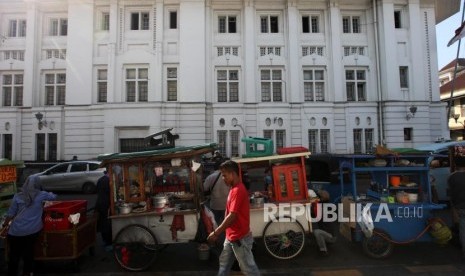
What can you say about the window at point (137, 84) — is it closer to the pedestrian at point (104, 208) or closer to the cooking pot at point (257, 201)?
the pedestrian at point (104, 208)

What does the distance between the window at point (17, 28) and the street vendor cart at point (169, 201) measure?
20.9 metres

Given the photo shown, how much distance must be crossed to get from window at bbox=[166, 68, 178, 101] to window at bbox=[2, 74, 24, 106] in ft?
32.1

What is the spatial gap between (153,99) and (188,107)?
227cm

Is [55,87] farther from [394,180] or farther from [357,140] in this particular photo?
[394,180]

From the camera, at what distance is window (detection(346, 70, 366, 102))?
885 inches

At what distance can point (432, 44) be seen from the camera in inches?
896

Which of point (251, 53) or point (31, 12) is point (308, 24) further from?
point (31, 12)

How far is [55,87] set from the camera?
21891 millimetres

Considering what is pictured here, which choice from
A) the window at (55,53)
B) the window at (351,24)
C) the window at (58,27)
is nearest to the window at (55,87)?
the window at (55,53)

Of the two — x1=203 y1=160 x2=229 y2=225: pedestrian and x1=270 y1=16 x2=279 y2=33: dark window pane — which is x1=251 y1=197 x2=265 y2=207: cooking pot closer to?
x1=203 y1=160 x2=229 y2=225: pedestrian

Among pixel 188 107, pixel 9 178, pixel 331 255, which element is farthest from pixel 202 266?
pixel 188 107

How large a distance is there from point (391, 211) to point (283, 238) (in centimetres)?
220

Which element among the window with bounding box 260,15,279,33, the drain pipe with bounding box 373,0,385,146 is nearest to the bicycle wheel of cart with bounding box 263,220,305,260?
the drain pipe with bounding box 373,0,385,146

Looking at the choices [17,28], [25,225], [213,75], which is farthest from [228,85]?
[25,225]
